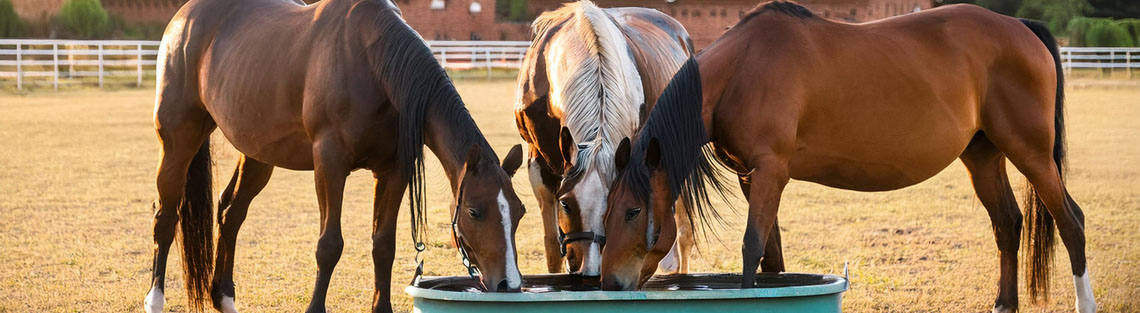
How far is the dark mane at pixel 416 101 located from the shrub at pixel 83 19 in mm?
42477

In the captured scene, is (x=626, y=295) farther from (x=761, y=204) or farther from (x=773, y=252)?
(x=773, y=252)

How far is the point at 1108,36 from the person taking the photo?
2869 centimetres

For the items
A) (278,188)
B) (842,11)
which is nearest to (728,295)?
(278,188)

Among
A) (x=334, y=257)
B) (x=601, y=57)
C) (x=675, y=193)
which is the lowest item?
(x=334, y=257)

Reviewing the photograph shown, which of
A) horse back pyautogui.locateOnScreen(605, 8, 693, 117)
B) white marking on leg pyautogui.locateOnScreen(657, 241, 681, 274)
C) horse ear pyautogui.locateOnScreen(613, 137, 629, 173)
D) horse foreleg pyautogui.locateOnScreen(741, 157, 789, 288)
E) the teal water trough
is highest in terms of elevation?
horse back pyautogui.locateOnScreen(605, 8, 693, 117)

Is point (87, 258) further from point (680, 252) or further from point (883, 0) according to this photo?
point (883, 0)

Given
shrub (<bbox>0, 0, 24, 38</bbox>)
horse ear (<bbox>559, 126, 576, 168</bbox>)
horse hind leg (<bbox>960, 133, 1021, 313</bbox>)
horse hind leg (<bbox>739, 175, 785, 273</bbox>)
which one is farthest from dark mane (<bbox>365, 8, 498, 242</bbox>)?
shrub (<bbox>0, 0, 24, 38</bbox>)

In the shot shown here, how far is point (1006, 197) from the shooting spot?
15.6ft

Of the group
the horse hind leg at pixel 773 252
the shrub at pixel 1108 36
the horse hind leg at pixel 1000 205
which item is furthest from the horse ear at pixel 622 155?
the shrub at pixel 1108 36

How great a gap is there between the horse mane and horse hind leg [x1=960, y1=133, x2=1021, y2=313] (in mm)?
1483

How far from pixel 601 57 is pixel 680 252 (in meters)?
1.60

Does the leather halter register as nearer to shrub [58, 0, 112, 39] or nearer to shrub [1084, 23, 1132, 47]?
shrub [1084, 23, 1132, 47]

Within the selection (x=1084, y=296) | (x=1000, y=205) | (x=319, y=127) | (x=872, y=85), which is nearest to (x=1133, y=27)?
(x=1000, y=205)

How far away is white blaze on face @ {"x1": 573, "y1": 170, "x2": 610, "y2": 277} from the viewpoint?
3.73 metres
